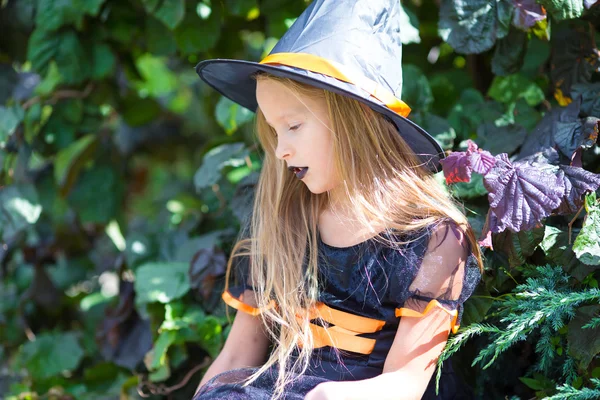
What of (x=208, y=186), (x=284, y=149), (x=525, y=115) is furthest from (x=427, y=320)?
(x=208, y=186)

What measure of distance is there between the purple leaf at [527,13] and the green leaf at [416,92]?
31cm

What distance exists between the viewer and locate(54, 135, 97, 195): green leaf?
2145 mm

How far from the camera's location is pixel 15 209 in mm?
1908

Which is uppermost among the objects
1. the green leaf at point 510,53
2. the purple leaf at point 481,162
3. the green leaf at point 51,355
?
the green leaf at point 510,53

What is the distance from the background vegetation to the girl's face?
0.23 meters

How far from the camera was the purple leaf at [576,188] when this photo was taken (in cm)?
110

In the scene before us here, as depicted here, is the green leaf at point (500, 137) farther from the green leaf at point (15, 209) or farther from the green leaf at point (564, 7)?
the green leaf at point (15, 209)

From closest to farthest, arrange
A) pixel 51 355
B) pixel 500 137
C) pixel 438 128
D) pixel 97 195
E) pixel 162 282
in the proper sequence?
1. pixel 500 137
2. pixel 438 128
3. pixel 162 282
4. pixel 51 355
5. pixel 97 195

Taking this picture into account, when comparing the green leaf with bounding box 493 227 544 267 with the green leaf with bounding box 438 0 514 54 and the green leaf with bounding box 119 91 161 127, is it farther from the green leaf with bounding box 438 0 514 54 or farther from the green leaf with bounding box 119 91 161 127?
the green leaf with bounding box 119 91 161 127

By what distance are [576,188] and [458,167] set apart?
0.72 ft

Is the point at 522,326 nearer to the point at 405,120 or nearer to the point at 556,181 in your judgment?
the point at 556,181

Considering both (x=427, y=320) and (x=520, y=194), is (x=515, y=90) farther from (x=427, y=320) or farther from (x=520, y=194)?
(x=427, y=320)

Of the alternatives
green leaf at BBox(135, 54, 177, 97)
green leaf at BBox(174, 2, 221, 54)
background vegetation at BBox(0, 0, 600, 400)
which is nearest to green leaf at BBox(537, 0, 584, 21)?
background vegetation at BBox(0, 0, 600, 400)

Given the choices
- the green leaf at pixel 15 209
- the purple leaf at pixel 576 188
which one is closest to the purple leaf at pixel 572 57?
the purple leaf at pixel 576 188
